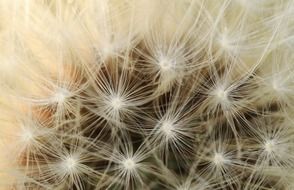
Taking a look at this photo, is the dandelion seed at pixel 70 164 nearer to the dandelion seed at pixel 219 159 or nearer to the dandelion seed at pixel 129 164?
the dandelion seed at pixel 129 164

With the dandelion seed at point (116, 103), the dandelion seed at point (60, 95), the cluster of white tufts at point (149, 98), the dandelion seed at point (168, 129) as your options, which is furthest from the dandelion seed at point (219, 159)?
the dandelion seed at point (60, 95)

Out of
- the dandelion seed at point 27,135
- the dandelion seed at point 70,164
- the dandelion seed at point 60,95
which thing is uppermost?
the dandelion seed at point 60,95

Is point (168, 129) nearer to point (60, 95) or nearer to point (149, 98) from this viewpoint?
point (149, 98)

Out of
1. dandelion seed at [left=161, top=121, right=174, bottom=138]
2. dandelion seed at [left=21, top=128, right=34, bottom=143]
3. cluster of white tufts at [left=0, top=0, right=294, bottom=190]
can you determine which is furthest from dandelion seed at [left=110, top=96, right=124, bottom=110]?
dandelion seed at [left=21, top=128, right=34, bottom=143]

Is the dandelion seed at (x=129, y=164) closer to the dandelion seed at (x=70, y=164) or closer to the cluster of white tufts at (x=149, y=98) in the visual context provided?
the cluster of white tufts at (x=149, y=98)

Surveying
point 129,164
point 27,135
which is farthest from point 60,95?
point 129,164

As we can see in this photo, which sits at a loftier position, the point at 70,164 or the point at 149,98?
the point at 149,98

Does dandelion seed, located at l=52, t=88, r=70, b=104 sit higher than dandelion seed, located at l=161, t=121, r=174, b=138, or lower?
higher

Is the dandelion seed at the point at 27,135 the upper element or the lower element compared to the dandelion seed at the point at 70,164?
upper

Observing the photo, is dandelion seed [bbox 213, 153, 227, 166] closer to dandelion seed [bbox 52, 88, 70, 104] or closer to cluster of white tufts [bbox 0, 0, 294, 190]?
cluster of white tufts [bbox 0, 0, 294, 190]

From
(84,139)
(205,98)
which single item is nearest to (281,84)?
(205,98)
